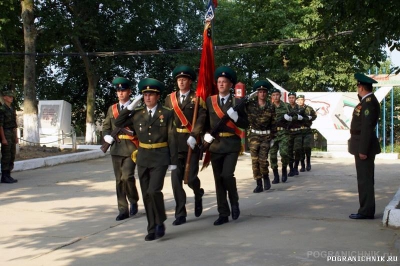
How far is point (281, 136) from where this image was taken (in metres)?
13.1

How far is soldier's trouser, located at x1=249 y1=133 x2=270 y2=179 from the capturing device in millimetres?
10656

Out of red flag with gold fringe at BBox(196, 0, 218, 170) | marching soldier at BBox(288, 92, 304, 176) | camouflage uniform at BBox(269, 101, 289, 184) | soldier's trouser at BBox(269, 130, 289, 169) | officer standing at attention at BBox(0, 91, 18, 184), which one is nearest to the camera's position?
red flag with gold fringe at BBox(196, 0, 218, 170)

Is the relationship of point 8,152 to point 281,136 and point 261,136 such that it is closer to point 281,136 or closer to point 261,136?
point 261,136

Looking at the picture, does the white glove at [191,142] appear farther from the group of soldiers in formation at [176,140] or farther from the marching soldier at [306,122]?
the marching soldier at [306,122]

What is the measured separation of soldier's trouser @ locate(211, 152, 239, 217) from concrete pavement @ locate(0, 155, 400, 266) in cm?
26

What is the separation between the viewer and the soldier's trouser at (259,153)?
420 inches

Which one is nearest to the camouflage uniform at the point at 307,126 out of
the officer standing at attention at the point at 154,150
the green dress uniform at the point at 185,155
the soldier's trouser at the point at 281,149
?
the soldier's trouser at the point at 281,149

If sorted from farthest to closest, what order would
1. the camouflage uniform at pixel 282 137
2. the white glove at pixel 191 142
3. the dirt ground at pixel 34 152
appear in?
the dirt ground at pixel 34 152, the camouflage uniform at pixel 282 137, the white glove at pixel 191 142

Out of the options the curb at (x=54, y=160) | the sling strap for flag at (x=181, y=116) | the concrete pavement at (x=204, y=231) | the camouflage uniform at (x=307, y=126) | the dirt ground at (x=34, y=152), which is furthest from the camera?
the dirt ground at (x=34, y=152)

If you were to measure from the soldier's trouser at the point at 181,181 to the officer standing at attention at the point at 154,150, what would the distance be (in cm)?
68

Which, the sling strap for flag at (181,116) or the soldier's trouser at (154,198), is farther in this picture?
the sling strap for flag at (181,116)

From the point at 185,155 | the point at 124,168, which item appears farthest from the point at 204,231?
the point at 124,168

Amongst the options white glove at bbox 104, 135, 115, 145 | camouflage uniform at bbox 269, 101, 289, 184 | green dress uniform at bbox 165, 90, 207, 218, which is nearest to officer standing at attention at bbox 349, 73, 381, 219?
green dress uniform at bbox 165, 90, 207, 218

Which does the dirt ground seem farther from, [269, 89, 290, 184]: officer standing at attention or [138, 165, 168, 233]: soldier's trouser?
[138, 165, 168, 233]: soldier's trouser
